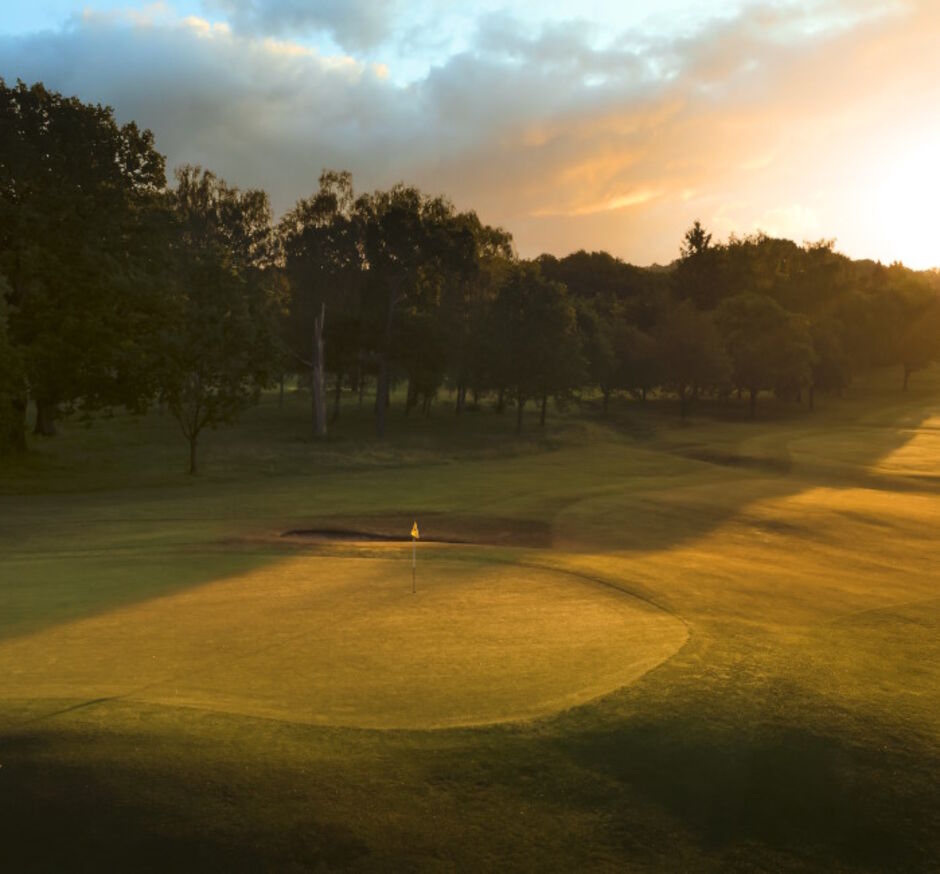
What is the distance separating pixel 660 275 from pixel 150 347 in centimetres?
12905

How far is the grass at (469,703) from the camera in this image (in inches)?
295

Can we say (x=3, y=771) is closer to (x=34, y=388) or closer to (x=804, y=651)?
(x=804, y=651)

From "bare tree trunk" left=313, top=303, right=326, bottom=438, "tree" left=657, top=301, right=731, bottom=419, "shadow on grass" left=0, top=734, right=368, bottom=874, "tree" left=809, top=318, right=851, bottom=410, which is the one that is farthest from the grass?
"tree" left=809, top=318, right=851, bottom=410

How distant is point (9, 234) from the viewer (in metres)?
47.9

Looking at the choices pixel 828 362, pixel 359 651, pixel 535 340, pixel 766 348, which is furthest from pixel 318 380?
pixel 828 362

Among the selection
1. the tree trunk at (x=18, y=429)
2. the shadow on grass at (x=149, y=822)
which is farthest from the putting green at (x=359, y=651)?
the tree trunk at (x=18, y=429)

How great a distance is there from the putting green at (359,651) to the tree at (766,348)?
3400 inches

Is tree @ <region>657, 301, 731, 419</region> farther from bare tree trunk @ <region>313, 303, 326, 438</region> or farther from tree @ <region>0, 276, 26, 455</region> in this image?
tree @ <region>0, 276, 26, 455</region>

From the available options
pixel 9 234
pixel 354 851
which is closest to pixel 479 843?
pixel 354 851

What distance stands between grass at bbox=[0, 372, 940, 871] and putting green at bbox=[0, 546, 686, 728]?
63 millimetres

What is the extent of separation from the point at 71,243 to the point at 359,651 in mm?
44557

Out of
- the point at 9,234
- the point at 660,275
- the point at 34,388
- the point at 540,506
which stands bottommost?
the point at 540,506

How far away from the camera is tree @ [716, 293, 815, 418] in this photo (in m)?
96.9

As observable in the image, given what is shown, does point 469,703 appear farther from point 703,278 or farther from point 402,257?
point 703,278
